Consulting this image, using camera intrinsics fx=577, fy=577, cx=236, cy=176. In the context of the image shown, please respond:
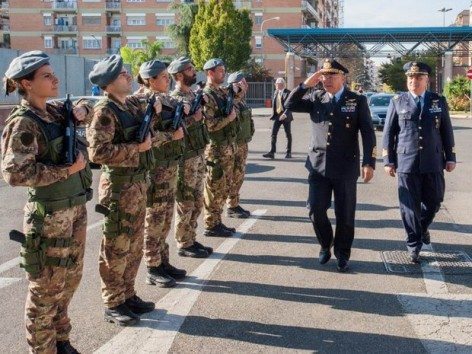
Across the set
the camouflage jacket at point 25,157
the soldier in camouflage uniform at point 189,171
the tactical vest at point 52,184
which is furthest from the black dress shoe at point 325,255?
the camouflage jacket at point 25,157

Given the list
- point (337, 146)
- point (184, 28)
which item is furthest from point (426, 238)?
point (184, 28)

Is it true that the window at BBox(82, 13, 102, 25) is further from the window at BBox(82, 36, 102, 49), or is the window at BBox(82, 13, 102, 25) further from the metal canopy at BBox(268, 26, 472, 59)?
the metal canopy at BBox(268, 26, 472, 59)

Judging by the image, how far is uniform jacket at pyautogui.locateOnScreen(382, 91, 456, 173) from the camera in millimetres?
5969

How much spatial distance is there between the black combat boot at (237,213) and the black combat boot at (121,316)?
12.6 ft

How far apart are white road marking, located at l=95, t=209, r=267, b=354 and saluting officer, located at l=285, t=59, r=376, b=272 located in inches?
53.8

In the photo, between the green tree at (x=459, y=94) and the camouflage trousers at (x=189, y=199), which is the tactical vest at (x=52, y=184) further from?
the green tree at (x=459, y=94)

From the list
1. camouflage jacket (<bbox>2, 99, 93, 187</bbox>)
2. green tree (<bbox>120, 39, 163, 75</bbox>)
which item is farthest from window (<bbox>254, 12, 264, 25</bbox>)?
camouflage jacket (<bbox>2, 99, 93, 187</bbox>)

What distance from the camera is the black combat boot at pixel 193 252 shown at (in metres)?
6.32

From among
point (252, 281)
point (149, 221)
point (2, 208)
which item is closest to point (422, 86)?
point (252, 281)

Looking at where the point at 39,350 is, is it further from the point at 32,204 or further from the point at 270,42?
the point at 270,42

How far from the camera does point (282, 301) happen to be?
503 centimetres

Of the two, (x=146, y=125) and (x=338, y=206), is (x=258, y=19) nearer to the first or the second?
(x=338, y=206)

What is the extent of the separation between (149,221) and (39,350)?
182 centimetres

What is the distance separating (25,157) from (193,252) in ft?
10.3
